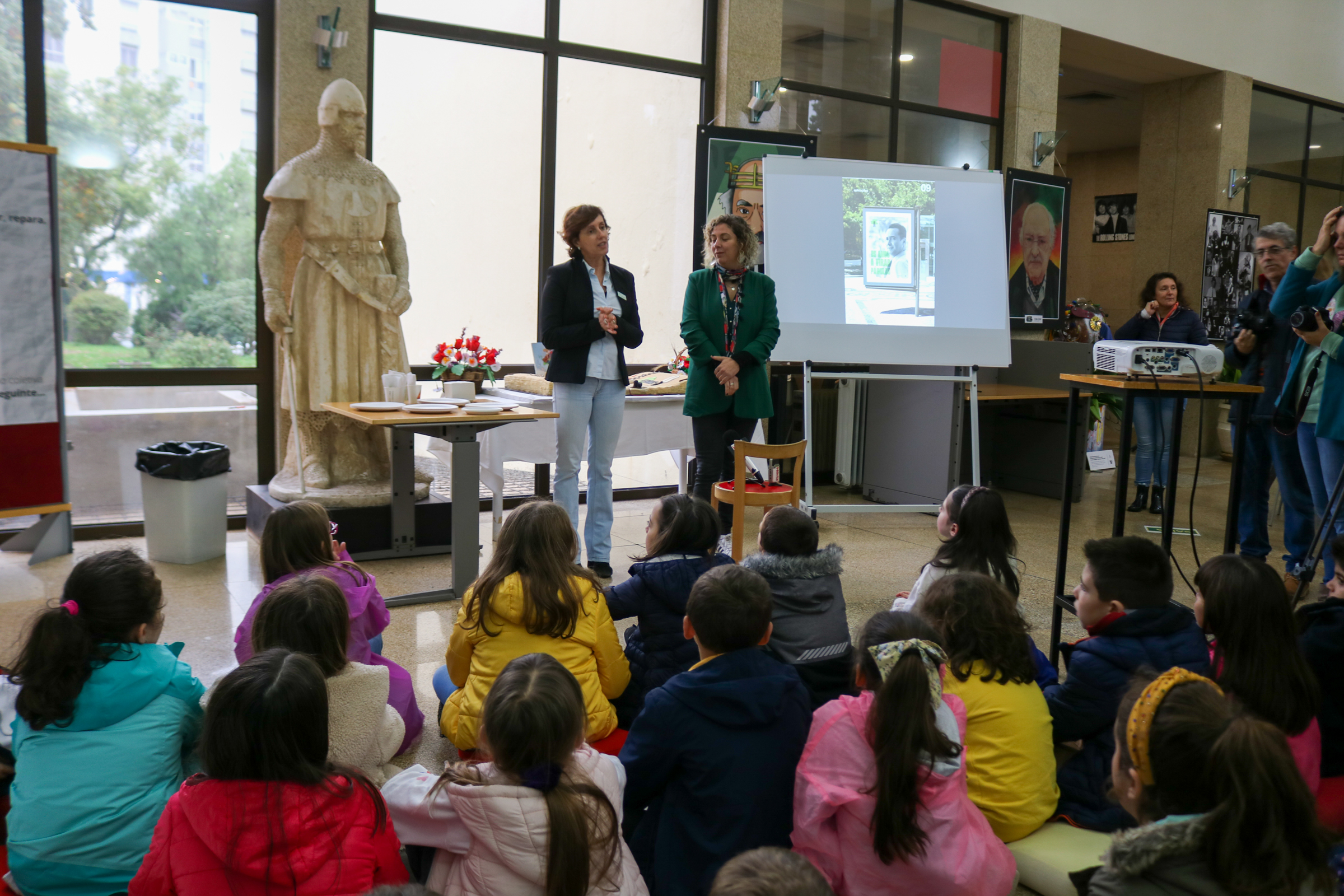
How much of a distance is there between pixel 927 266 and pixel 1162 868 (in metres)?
4.53

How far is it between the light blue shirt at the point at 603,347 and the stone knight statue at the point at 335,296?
1097 millimetres

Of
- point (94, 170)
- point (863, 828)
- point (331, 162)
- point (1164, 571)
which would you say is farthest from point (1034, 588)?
point (94, 170)

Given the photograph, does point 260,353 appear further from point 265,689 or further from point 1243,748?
point 1243,748

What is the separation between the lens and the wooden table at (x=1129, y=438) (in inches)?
125

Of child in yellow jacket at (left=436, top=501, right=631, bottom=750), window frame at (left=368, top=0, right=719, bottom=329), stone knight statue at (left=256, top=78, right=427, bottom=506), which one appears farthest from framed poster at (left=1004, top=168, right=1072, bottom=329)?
child in yellow jacket at (left=436, top=501, right=631, bottom=750)

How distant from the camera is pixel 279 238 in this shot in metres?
4.71

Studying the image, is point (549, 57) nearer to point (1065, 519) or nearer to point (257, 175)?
point (257, 175)

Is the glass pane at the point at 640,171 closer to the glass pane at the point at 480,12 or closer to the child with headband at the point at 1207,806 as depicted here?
the glass pane at the point at 480,12

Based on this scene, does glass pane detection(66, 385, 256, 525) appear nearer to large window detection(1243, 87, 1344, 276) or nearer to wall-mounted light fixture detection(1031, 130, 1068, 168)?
wall-mounted light fixture detection(1031, 130, 1068, 168)

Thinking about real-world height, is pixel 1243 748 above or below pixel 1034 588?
above

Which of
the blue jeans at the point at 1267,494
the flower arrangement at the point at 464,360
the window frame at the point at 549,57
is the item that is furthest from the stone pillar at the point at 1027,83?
the flower arrangement at the point at 464,360

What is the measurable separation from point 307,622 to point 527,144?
15.3 feet

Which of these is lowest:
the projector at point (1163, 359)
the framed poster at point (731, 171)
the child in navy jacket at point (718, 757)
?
the child in navy jacket at point (718, 757)

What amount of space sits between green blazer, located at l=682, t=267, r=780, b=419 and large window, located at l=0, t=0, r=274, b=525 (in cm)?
229
